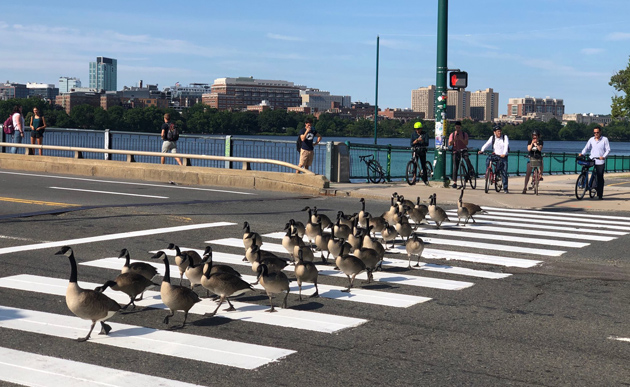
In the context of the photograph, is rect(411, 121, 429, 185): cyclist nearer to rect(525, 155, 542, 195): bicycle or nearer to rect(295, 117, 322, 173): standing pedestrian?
rect(295, 117, 322, 173): standing pedestrian

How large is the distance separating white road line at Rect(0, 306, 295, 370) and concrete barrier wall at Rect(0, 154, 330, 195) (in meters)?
13.5

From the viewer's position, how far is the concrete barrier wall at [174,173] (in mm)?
20828

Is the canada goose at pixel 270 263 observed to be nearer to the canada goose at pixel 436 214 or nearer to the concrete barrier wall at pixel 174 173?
the canada goose at pixel 436 214

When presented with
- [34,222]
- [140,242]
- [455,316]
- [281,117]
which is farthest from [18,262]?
[281,117]

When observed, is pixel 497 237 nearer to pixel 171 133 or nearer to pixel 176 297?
pixel 176 297

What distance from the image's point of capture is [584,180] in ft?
66.2

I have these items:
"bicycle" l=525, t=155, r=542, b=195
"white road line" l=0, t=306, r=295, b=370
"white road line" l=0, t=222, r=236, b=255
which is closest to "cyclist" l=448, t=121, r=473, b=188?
"bicycle" l=525, t=155, r=542, b=195

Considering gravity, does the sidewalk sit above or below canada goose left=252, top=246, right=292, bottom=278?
above

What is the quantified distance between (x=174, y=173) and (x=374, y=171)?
6754mm

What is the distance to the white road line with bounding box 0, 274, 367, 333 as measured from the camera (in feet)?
23.2

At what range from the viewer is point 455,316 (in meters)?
7.45

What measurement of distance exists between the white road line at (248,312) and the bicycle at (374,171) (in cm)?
1752

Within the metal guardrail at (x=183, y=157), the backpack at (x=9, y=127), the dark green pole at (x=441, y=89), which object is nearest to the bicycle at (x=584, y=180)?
the dark green pole at (x=441, y=89)

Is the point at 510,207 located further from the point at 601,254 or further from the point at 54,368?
the point at 54,368
